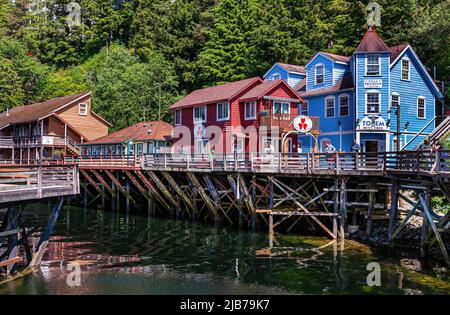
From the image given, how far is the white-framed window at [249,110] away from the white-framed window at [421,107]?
13.0 meters

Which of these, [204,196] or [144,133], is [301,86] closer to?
[144,133]

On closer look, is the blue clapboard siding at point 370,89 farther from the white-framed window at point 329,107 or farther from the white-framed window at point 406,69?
the white-framed window at point 329,107

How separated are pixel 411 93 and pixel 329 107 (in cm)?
615

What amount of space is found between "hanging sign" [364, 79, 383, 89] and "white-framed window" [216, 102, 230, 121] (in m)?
10.1

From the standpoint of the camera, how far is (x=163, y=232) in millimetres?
24391

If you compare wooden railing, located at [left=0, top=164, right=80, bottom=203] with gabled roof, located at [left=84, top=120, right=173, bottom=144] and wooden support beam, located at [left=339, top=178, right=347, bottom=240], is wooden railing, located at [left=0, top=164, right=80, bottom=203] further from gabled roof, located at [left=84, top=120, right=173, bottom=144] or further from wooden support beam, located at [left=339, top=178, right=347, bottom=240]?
gabled roof, located at [left=84, top=120, right=173, bottom=144]

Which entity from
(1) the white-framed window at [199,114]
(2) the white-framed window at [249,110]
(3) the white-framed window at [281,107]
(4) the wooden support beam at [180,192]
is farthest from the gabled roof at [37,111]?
(3) the white-framed window at [281,107]

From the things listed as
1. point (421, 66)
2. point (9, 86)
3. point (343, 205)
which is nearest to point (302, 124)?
point (343, 205)

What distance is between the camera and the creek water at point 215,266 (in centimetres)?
1410

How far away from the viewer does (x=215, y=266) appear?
17125 millimetres

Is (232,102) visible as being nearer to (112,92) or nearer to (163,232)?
(163,232)

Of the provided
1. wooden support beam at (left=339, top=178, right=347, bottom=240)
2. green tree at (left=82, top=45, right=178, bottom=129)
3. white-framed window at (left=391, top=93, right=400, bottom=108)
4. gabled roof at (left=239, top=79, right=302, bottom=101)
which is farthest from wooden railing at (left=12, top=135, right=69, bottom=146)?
wooden support beam at (left=339, top=178, right=347, bottom=240)
